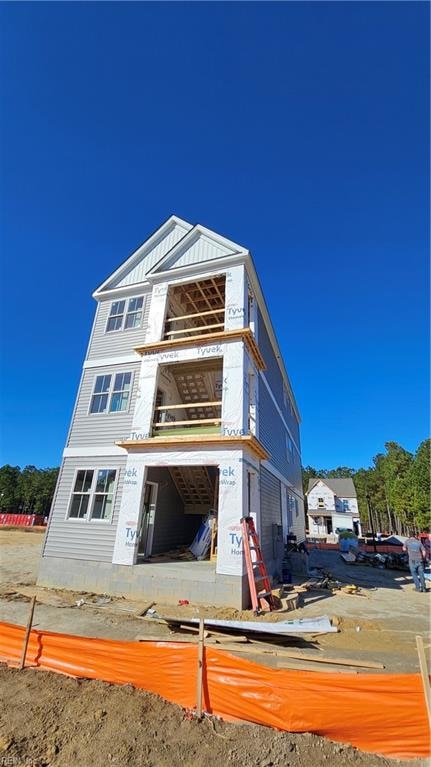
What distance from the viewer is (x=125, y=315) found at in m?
15.2

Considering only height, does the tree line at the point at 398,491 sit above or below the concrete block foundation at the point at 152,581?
above

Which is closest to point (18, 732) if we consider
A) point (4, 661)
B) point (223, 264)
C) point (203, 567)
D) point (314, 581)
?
point (4, 661)

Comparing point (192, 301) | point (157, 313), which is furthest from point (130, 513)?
point (192, 301)

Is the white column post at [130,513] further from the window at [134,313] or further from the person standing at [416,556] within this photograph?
the person standing at [416,556]

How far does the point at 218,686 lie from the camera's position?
4367 mm

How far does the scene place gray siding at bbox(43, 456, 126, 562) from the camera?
11.4 m

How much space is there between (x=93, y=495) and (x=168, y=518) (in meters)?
3.86

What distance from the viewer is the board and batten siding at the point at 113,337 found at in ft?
47.2

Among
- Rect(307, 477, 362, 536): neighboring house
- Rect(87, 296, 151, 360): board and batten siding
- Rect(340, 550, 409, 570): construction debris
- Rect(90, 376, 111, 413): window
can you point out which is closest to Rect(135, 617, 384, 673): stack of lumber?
Rect(90, 376, 111, 413): window

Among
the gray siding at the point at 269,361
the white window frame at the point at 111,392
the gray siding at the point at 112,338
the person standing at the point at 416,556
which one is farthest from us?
the gray siding at the point at 269,361

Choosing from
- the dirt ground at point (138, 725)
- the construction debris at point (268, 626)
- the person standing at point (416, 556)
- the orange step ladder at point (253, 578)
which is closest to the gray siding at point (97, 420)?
the orange step ladder at point (253, 578)

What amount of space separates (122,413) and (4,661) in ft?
27.0

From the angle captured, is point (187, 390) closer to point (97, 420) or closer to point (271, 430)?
point (97, 420)

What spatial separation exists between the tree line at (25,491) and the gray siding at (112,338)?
73179 millimetres
